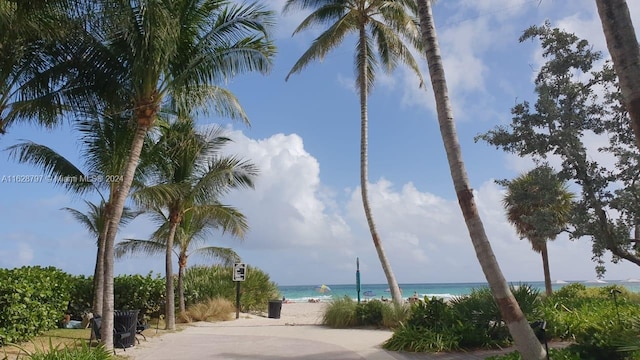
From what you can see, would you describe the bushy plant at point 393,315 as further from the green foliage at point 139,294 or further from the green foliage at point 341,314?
the green foliage at point 139,294

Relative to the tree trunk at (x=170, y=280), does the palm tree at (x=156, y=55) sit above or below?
above

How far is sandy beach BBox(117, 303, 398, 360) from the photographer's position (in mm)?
10305

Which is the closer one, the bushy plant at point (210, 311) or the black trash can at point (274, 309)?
the bushy plant at point (210, 311)

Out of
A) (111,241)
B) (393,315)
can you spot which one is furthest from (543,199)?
(111,241)

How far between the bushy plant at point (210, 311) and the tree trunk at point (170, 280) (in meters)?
2.41

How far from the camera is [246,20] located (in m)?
12.3

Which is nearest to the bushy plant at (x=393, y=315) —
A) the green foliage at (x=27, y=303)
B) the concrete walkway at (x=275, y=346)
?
the concrete walkway at (x=275, y=346)

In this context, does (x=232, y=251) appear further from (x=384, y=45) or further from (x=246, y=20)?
(x=246, y=20)

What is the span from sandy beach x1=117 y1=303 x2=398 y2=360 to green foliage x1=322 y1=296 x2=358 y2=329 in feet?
1.25

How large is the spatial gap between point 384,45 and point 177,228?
10300 millimetres

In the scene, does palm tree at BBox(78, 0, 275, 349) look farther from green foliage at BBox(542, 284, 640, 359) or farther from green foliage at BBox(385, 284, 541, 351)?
green foliage at BBox(542, 284, 640, 359)

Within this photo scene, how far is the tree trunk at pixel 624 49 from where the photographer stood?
470 cm

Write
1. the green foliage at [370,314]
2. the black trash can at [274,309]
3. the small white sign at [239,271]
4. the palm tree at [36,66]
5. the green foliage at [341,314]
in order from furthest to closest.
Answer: the black trash can at [274,309] → the small white sign at [239,271] → the green foliage at [341,314] → the green foliage at [370,314] → the palm tree at [36,66]

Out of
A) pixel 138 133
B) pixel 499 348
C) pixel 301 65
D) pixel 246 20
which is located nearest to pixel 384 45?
pixel 301 65
